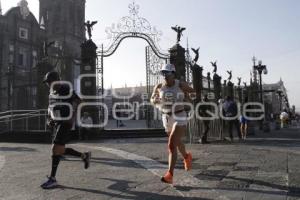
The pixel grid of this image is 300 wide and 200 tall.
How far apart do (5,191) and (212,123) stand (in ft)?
36.0

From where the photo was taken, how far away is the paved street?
562cm

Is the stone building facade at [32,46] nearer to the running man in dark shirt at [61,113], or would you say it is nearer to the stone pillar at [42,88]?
the stone pillar at [42,88]

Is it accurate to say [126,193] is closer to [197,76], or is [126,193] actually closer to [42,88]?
[42,88]

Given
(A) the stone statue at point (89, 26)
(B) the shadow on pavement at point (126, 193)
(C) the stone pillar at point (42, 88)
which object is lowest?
(B) the shadow on pavement at point (126, 193)

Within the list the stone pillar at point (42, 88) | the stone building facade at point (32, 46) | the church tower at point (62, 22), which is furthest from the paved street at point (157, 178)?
the church tower at point (62, 22)

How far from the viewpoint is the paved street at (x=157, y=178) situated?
5.62 metres

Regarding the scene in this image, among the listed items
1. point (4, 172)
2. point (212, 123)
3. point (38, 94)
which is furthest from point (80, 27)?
point (4, 172)

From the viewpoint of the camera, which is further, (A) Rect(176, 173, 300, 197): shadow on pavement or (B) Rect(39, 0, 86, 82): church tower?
(B) Rect(39, 0, 86, 82): church tower

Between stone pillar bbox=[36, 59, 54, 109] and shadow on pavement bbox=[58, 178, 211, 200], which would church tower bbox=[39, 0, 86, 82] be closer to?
stone pillar bbox=[36, 59, 54, 109]

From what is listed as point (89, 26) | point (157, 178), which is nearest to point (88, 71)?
point (89, 26)

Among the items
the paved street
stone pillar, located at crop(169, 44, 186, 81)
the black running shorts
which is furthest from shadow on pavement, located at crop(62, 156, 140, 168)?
stone pillar, located at crop(169, 44, 186, 81)

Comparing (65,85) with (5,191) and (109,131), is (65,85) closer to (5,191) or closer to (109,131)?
(5,191)

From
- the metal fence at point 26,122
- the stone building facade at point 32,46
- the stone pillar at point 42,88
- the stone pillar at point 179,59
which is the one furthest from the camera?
the stone building facade at point 32,46

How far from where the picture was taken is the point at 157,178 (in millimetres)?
6793
